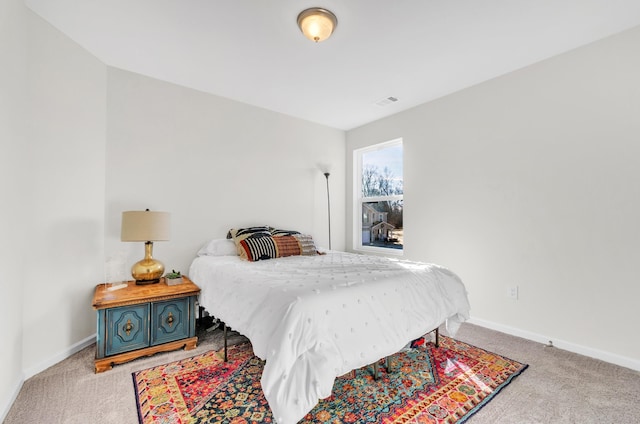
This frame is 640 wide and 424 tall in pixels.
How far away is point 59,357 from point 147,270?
0.82m

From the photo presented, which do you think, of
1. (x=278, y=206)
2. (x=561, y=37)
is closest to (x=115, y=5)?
(x=278, y=206)

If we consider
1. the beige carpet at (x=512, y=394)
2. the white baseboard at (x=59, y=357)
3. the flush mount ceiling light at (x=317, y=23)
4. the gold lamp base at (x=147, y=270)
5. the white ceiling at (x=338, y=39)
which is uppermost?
the white ceiling at (x=338, y=39)

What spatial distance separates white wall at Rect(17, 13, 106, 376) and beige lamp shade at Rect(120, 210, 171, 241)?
0.38 m

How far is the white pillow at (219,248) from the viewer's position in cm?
302

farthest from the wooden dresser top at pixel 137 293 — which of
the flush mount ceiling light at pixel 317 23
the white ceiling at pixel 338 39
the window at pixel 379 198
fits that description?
the window at pixel 379 198

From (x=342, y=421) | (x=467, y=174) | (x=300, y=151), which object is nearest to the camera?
(x=342, y=421)

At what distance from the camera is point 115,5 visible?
6.27 feet

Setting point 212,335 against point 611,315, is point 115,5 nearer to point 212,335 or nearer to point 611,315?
point 212,335

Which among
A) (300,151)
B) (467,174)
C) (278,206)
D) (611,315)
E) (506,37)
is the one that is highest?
(506,37)

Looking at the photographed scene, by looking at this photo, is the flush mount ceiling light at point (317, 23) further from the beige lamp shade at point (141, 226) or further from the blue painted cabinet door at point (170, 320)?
the blue painted cabinet door at point (170, 320)

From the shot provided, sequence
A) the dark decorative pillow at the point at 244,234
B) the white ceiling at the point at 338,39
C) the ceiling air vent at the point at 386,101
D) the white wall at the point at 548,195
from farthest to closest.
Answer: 1. the ceiling air vent at the point at 386,101
2. the dark decorative pillow at the point at 244,234
3. the white wall at the point at 548,195
4. the white ceiling at the point at 338,39

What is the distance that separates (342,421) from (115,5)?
2893mm

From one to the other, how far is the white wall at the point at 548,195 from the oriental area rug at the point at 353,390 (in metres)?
0.78

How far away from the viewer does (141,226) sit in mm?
2371
